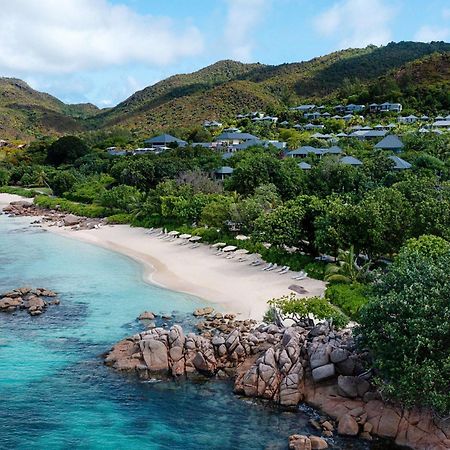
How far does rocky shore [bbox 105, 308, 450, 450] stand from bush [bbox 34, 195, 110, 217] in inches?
1633

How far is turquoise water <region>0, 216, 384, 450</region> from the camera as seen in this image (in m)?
18.3

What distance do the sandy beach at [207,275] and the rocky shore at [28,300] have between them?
22.4ft

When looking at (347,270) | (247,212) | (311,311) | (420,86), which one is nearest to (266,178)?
(247,212)

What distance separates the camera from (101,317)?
1176 inches

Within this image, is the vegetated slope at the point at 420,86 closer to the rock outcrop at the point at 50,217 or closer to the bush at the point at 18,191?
the rock outcrop at the point at 50,217

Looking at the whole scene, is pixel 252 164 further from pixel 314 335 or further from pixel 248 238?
pixel 314 335

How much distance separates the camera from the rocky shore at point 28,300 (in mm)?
31234

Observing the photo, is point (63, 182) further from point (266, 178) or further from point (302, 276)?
point (302, 276)

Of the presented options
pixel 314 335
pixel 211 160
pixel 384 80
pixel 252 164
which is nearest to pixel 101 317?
Result: pixel 314 335

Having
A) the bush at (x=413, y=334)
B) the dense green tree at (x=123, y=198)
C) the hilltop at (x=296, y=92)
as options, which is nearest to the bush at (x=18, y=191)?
the dense green tree at (x=123, y=198)

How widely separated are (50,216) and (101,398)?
50535 mm

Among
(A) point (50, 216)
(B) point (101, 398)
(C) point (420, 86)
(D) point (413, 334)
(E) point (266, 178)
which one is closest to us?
(D) point (413, 334)

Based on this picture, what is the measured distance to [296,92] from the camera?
163 metres

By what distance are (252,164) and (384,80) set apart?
7960cm
